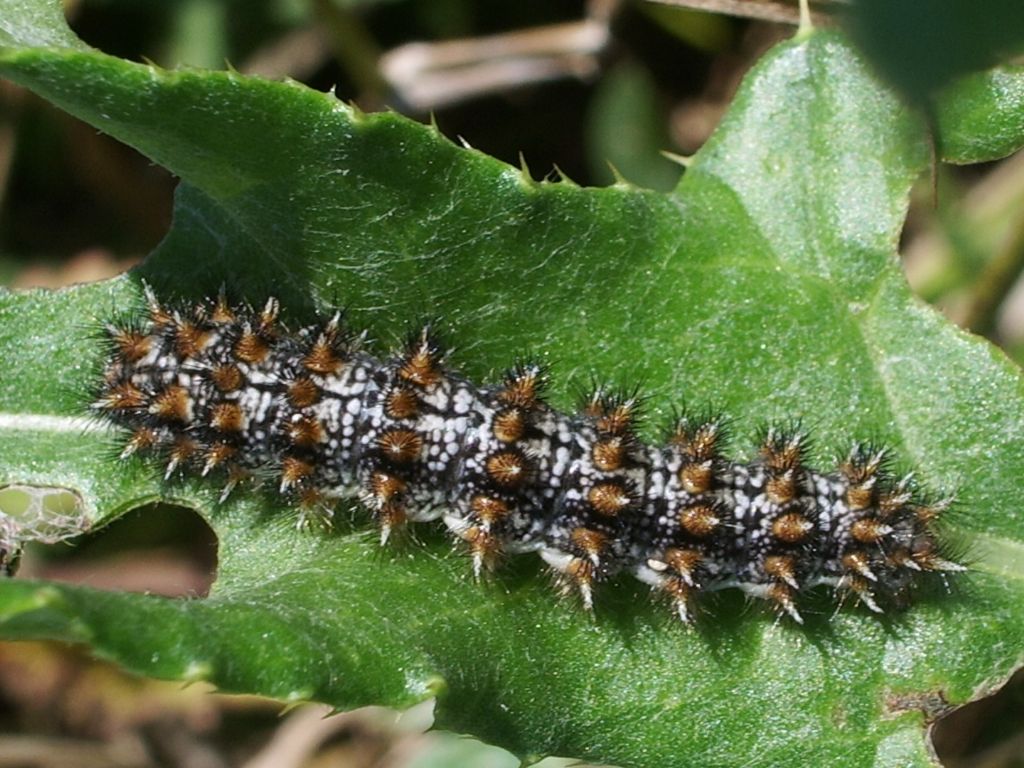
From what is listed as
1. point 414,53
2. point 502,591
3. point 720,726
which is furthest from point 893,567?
point 414,53

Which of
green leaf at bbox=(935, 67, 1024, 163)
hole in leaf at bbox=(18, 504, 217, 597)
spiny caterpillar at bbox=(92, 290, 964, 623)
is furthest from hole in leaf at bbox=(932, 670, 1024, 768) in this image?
hole in leaf at bbox=(18, 504, 217, 597)

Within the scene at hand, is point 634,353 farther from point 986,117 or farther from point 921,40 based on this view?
point 921,40

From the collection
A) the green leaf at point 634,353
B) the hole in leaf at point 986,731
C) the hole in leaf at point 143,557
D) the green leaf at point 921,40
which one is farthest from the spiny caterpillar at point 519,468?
the green leaf at point 921,40

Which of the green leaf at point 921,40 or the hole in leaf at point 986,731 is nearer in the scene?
the green leaf at point 921,40

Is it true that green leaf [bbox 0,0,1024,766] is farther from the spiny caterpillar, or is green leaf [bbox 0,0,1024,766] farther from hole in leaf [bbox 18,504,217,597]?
hole in leaf [bbox 18,504,217,597]

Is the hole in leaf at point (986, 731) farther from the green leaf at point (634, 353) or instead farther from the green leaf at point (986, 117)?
the green leaf at point (986, 117)

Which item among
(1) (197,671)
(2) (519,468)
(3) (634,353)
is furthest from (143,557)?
(1) (197,671)

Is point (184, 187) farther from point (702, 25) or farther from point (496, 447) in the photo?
point (702, 25)
